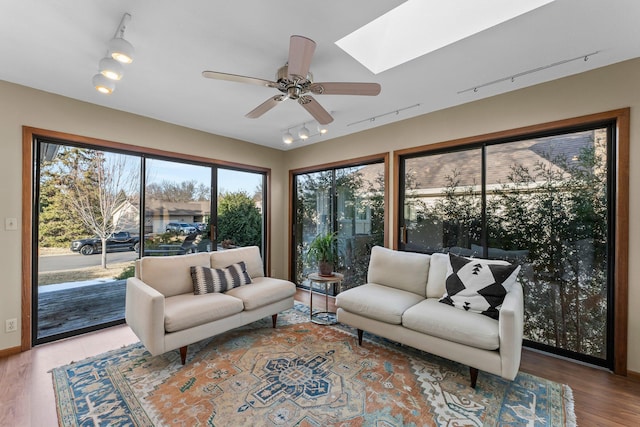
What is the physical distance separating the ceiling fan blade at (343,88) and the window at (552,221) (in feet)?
5.46

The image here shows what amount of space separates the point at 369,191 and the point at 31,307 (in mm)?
4106

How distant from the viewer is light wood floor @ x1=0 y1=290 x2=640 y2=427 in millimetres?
1821

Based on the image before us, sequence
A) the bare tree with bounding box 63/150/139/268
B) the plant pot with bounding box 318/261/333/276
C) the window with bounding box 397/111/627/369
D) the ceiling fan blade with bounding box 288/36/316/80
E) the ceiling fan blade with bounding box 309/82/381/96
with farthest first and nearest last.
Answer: the plant pot with bounding box 318/261/333/276, the bare tree with bounding box 63/150/139/268, the window with bounding box 397/111/627/369, the ceiling fan blade with bounding box 309/82/381/96, the ceiling fan blade with bounding box 288/36/316/80

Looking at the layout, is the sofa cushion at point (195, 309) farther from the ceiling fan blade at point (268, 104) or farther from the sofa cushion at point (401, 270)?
the ceiling fan blade at point (268, 104)

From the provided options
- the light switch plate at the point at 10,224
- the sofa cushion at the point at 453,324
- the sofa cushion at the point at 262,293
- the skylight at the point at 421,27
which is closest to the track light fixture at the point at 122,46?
the skylight at the point at 421,27

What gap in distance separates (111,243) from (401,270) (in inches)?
138

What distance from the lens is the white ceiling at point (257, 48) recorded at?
171cm

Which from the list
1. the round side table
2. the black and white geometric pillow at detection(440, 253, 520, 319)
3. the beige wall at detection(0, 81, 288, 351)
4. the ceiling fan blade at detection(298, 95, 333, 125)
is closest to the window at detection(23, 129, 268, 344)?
the beige wall at detection(0, 81, 288, 351)

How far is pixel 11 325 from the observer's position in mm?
2645

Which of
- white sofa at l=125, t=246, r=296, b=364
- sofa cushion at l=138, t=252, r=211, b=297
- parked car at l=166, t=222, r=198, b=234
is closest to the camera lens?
white sofa at l=125, t=246, r=296, b=364

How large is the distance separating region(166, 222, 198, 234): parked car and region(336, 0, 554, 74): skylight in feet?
10.6

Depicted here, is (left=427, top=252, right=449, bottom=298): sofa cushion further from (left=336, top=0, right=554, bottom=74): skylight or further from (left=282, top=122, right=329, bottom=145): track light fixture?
(left=282, top=122, right=329, bottom=145): track light fixture

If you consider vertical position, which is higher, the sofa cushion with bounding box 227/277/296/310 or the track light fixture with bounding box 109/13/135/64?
the track light fixture with bounding box 109/13/135/64

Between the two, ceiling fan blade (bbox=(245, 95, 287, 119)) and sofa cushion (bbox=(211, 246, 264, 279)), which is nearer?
ceiling fan blade (bbox=(245, 95, 287, 119))
